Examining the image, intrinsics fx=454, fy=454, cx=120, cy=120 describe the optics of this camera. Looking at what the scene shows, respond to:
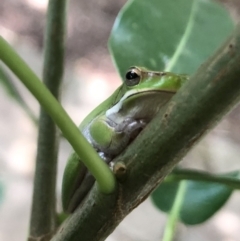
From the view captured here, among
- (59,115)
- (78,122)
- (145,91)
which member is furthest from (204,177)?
(78,122)

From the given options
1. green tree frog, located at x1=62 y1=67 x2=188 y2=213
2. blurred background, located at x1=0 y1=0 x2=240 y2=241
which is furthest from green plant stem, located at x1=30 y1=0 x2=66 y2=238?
blurred background, located at x1=0 y1=0 x2=240 y2=241

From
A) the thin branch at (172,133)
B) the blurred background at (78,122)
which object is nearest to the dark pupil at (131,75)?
the thin branch at (172,133)

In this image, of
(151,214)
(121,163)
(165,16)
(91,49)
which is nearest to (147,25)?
(165,16)

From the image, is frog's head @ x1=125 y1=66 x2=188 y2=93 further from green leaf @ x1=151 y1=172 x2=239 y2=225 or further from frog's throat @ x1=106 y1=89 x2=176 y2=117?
green leaf @ x1=151 y1=172 x2=239 y2=225

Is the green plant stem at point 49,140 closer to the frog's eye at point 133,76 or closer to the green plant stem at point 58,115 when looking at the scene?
the frog's eye at point 133,76

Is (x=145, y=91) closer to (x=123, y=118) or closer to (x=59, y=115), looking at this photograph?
(x=123, y=118)

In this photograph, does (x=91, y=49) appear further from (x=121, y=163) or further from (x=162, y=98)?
(x=121, y=163)
